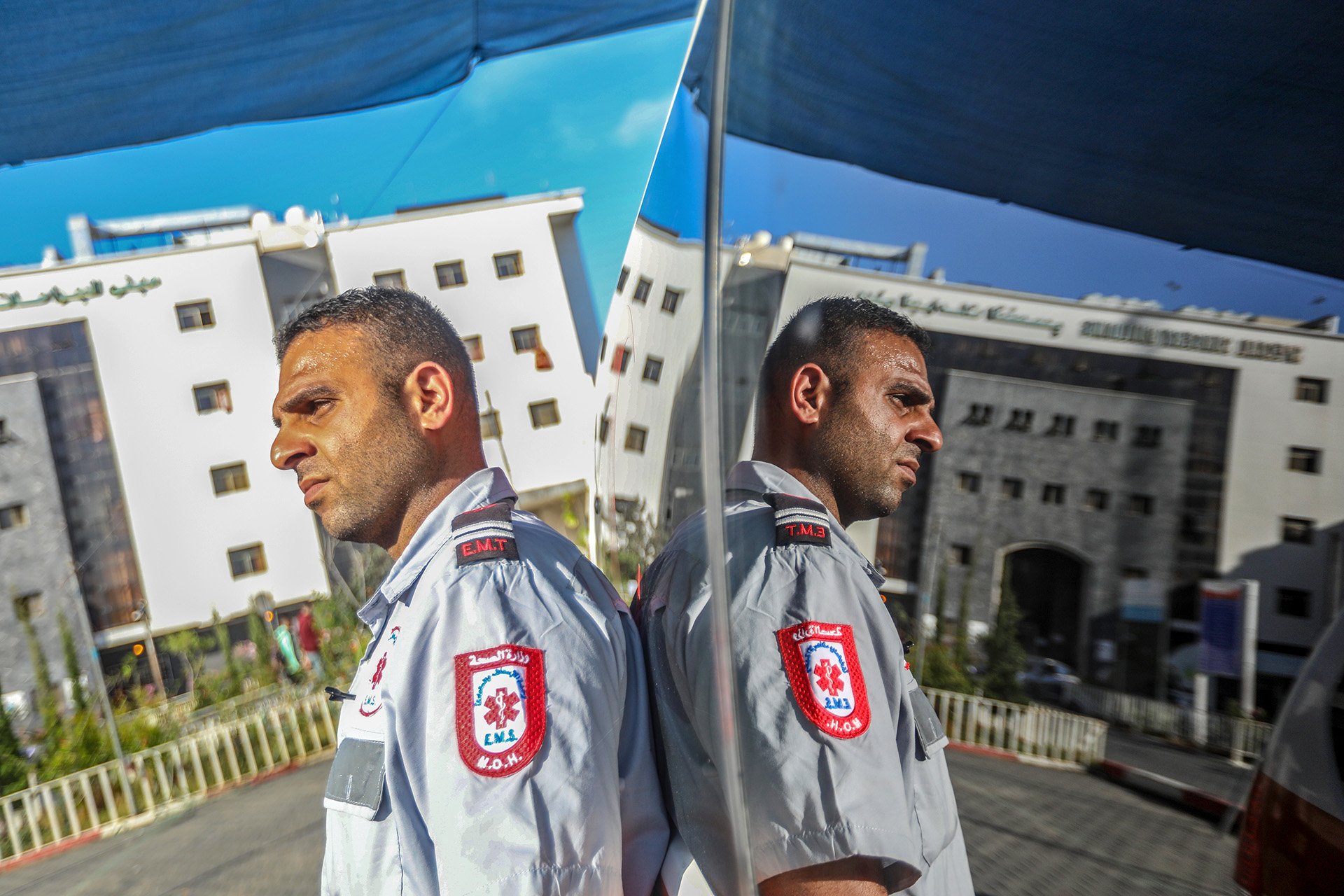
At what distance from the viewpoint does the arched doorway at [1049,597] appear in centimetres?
25

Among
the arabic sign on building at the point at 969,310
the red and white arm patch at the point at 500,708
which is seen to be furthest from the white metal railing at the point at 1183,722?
the red and white arm patch at the point at 500,708

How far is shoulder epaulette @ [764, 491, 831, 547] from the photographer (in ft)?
1.23

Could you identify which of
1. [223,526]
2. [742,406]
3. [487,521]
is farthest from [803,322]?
[223,526]

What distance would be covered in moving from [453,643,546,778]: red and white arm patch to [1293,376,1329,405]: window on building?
43cm

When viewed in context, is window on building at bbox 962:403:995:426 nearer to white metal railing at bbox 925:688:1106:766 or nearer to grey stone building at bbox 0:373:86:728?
white metal railing at bbox 925:688:1106:766

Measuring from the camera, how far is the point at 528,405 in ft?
2.11

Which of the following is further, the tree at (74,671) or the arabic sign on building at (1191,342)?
the tree at (74,671)

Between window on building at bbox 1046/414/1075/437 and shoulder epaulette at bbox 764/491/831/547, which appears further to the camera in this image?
shoulder epaulette at bbox 764/491/831/547

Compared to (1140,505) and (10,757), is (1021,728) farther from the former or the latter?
(10,757)

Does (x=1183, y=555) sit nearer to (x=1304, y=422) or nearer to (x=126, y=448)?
(x=1304, y=422)

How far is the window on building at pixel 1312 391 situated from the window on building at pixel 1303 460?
0.01m

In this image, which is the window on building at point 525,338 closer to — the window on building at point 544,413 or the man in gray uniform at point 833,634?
the window on building at point 544,413

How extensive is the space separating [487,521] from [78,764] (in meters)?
0.41

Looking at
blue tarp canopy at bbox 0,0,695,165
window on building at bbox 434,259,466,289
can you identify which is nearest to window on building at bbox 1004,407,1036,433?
window on building at bbox 434,259,466,289
